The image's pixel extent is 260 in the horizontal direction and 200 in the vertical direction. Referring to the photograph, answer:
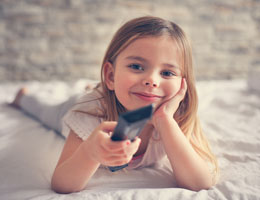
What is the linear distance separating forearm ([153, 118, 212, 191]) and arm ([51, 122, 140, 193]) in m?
0.17

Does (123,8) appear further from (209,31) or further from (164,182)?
(164,182)

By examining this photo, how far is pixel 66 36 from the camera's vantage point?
2.03 metres

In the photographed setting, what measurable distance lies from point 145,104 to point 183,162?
168mm

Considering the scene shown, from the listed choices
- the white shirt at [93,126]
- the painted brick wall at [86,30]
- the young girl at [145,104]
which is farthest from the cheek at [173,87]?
the painted brick wall at [86,30]

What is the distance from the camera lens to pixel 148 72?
651 millimetres

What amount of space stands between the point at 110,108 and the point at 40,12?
150 cm

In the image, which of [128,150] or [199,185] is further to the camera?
[199,185]

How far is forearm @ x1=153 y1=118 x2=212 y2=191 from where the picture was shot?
625mm

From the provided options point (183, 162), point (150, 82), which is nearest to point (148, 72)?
point (150, 82)

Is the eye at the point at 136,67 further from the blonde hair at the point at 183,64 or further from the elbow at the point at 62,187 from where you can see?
the elbow at the point at 62,187

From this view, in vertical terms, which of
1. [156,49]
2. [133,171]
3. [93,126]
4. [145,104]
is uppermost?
[156,49]

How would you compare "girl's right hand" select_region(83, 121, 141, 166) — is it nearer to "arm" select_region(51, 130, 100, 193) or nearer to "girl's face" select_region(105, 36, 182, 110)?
"arm" select_region(51, 130, 100, 193)

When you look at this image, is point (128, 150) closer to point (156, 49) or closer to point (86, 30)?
point (156, 49)

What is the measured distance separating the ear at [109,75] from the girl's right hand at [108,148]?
0.26 m
